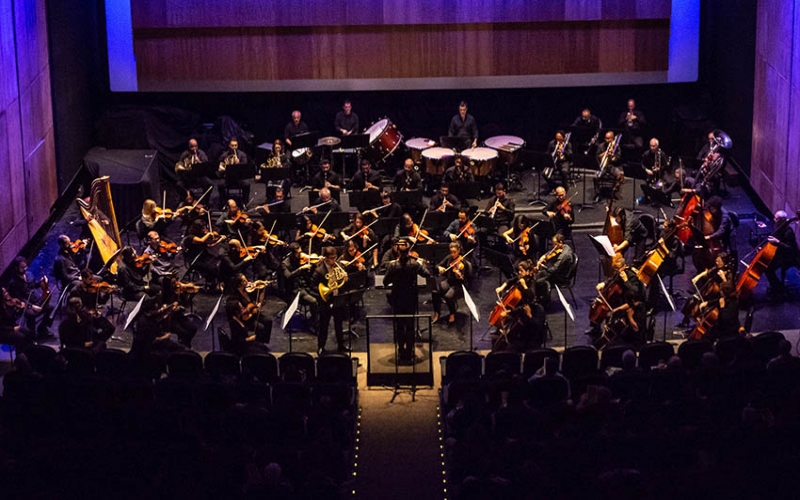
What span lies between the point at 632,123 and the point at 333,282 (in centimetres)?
758

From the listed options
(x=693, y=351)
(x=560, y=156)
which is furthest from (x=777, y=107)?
(x=693, y=351)

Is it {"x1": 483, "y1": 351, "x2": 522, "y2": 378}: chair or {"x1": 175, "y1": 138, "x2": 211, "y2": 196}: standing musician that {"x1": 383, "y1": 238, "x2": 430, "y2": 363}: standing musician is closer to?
{"x1": 483, "y1": 351, "x2": 522, "y2": 378}: chair

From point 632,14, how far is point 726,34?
4.83ft

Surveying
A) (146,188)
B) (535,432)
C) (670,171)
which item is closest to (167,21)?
(146,188)

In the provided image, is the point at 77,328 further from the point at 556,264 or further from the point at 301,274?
the point at 556,264

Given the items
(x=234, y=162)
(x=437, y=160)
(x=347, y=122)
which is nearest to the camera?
(x=437, y=160)

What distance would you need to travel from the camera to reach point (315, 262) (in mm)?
14984

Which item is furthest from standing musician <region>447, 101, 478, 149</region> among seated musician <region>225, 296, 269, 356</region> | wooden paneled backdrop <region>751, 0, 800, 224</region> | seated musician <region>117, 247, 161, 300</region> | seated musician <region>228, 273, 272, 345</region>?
seated musician <region>225, 296, 269, 356</region>

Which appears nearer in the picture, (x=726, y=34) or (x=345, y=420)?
(x=345, y=420)

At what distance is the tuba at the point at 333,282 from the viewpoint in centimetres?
1404

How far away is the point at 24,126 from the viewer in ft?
57.2

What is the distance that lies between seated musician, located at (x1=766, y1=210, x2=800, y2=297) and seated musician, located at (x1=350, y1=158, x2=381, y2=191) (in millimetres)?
5564

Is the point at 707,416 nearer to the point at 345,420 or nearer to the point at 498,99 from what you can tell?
the point at 345,420

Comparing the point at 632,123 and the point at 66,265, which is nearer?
the point at 66,265
